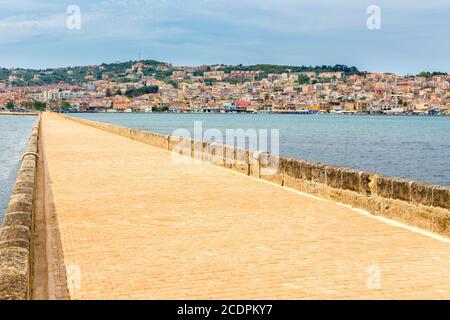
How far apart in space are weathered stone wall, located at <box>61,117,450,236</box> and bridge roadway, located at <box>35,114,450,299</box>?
28 centimetres

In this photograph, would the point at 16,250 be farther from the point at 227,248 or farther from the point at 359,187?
the point at 359,187

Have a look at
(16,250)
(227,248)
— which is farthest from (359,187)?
(16,250)

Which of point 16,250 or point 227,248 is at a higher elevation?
point 16,250

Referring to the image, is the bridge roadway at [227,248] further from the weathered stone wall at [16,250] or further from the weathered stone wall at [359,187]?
the weathered stone wall at [16,250]

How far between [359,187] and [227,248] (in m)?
3.80

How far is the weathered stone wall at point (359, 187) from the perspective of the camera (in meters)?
8.05

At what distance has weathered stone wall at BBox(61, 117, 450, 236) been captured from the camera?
26.4 ft

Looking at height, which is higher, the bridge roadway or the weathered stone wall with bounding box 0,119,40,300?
the weathered stone wall with bounding box 0,119,40,300

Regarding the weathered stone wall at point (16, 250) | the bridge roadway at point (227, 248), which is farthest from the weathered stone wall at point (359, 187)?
the weathered stone wall at point (16, 250)

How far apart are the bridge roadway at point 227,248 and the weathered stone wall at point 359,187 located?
276 mm

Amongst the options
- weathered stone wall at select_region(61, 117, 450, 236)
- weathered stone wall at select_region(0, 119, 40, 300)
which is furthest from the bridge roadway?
weathered stone wall at select_region(0, 119, 40, 300)

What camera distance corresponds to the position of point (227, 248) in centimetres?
691

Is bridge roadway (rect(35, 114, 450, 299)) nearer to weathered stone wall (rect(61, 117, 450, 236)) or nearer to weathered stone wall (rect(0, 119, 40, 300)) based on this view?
weathered stone wall (rect(61, 117, 450, 236))

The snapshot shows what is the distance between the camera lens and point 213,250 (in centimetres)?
680
